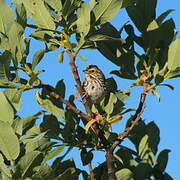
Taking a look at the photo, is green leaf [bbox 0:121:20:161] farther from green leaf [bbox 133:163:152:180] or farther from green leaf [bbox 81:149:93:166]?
green leaf [bbox 133:163:152:180]

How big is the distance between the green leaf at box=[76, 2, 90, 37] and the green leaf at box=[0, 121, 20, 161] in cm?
68

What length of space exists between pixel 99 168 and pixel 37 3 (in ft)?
3.63

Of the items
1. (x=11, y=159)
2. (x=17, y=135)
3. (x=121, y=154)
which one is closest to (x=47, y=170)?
(x=11, y=159)

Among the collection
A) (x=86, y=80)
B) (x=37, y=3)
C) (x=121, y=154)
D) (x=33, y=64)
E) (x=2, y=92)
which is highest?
(x=37, y=3)

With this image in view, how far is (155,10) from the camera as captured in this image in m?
3.21

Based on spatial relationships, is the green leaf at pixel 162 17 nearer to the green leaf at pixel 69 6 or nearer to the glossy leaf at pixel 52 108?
the green leaf at pixel 69 6

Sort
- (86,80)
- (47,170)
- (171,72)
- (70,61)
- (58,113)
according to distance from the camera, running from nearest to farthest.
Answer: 1. (47,170)
2. (70,61)
3. (171,72)
4. (58,113)
5. (86,80)

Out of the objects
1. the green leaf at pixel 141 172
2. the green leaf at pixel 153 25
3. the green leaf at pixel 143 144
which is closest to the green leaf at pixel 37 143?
the green leaf at pixel 141 172

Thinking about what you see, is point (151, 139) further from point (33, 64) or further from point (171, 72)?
point (33, 64)

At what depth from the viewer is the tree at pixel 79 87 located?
8.61 feet

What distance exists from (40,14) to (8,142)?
2.48 ft

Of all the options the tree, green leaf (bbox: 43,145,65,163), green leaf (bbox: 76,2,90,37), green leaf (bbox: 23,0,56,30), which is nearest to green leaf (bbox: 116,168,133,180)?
the tree

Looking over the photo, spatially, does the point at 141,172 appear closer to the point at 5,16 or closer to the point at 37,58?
the point at 37,58

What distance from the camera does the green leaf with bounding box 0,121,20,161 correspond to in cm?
254
